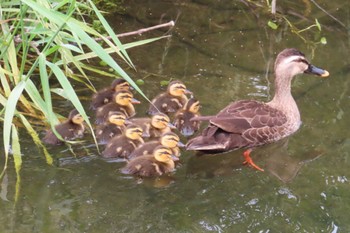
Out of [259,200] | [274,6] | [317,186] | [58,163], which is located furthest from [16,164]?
[274,6]

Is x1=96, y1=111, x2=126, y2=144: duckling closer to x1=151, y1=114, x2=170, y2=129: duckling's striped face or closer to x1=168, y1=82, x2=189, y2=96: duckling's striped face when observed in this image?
x1=151, y1=114, x2=170, y2=129: duckling's striped face

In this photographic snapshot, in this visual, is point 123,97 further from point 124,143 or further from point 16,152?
point 16,152

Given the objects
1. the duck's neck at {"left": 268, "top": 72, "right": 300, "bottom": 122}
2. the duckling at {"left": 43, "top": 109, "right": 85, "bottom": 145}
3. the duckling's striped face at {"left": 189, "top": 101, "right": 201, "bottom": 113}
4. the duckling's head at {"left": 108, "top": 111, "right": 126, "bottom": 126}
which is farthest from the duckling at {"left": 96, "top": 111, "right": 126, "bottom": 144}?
the duck's neck at {"left": 268, "top": 72, "right": 300, "bottom": 122}

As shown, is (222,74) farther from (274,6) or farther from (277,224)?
(277,224)

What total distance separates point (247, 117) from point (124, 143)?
0.87 m

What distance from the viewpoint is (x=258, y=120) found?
16.5ft

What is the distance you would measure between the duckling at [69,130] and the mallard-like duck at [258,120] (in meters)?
0.69

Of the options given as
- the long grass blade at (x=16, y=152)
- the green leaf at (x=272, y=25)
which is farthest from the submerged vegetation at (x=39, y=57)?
the green leaf at (x=272, y=25)

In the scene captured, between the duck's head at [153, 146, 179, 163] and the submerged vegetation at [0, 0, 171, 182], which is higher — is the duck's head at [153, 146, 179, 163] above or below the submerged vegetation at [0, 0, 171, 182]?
below

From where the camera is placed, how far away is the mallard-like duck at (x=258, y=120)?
15.7 ft

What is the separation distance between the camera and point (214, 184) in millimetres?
4473

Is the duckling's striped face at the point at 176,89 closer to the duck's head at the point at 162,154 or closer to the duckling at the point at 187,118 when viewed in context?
the duckling at the point at 187,118

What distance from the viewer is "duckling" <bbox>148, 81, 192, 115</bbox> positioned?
5.20 metres

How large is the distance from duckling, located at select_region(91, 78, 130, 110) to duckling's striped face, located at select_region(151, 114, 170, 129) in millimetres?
419
